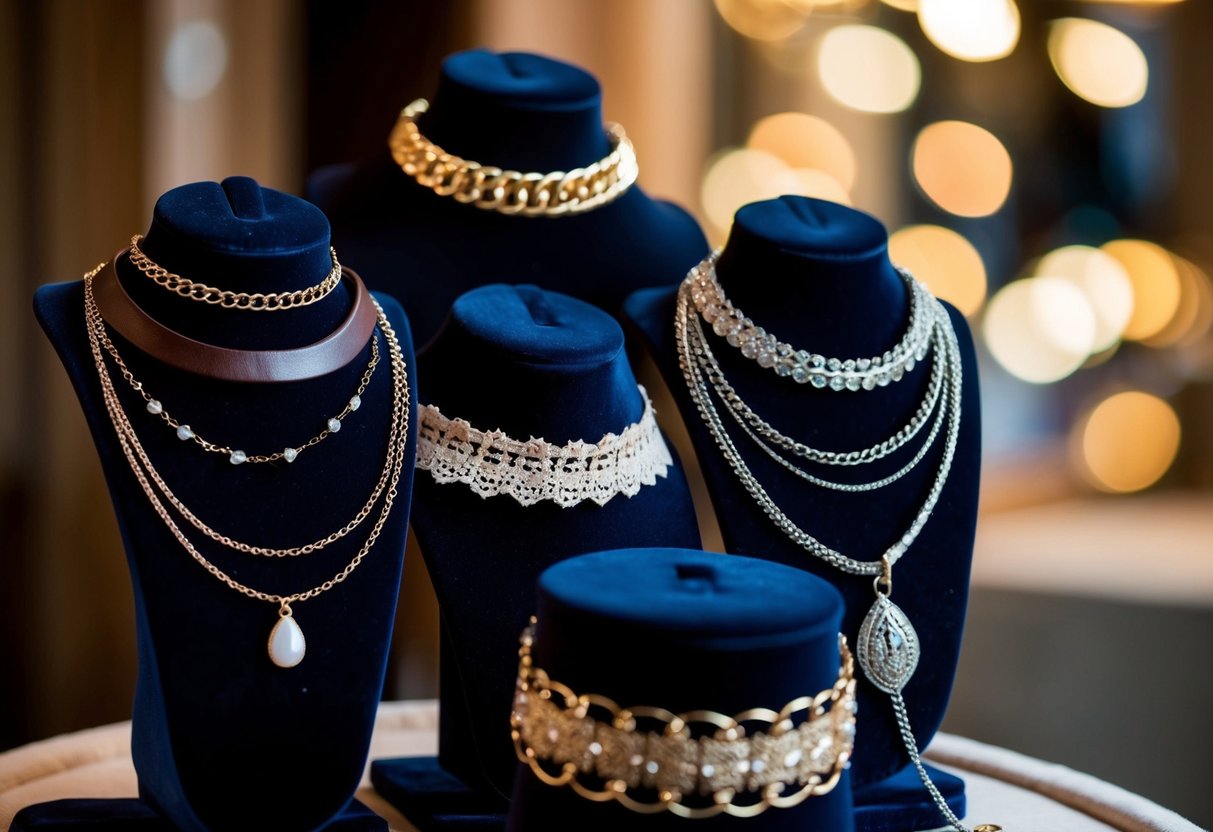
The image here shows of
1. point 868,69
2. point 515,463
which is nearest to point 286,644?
point 515,463

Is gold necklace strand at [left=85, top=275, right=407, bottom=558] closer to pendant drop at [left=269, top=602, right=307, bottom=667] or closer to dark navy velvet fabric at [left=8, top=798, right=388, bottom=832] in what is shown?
pendant drop at [left=269, top=602, right=307, bottom=667]

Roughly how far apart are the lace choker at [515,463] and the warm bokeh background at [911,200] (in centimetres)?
96

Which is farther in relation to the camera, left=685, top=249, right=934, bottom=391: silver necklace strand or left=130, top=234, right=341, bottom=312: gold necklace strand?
left=685, top=249, right=934, bottom=391: silver necklace strand

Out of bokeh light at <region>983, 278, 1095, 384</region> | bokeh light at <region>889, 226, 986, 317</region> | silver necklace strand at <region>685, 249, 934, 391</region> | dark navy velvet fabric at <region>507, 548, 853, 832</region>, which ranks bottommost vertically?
bokeh light at <region>983, 278, 1095, 384</region>

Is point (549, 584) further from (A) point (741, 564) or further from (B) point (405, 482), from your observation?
(B) point (405, 482)

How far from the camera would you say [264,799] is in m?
0.86

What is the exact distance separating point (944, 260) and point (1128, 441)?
587 millimetres

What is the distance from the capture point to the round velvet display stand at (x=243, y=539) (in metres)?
0.84

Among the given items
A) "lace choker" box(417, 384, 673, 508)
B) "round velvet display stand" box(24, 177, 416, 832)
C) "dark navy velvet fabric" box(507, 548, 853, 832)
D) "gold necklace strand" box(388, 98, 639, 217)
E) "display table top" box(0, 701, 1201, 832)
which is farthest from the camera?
"gold necklace strand" box(388, 98, 639, 217)

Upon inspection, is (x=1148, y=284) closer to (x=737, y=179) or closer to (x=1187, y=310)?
(x=1187, y=310)

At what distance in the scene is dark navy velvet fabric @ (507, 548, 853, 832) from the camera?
68cm

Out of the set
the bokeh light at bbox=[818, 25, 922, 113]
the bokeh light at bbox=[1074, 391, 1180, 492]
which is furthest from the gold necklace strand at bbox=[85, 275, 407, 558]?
the bokeh light at bbox=[1074, 391, 1180, 492]

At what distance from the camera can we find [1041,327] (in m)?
2.93

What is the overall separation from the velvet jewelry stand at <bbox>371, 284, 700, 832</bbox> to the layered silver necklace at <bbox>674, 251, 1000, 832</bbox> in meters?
0.06
